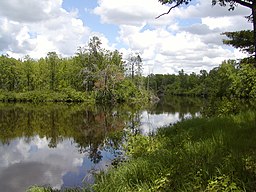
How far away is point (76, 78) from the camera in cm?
8250

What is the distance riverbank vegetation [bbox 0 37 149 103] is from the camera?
67750mm

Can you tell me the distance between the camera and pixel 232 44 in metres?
21.1

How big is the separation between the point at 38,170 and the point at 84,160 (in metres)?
2.53

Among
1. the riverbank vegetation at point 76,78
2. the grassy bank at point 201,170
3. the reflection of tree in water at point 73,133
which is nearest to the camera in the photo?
the grassy bank at point 201,170

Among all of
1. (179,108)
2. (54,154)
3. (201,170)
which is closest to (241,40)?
(54,154)

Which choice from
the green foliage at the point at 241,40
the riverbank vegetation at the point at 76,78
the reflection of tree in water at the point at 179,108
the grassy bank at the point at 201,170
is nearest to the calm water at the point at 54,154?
the grassy bank at the point at 201,170

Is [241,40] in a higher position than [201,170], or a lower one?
higher

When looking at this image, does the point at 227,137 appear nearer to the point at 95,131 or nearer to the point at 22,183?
the point at 22,183

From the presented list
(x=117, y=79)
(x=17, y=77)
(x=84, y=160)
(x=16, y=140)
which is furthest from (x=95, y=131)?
(x=17, y=77)

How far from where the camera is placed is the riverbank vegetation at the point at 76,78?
6775 centimetres

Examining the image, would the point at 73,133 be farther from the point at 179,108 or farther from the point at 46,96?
the point at 46,96

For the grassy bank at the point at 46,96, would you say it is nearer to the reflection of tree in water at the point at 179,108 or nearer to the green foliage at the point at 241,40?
the reflection of tree in water at the point at 179,108

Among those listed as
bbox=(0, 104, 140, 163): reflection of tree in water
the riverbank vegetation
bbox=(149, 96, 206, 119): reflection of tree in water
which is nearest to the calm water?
bbox=(0, 104, 140, 163): reflection of tree in water

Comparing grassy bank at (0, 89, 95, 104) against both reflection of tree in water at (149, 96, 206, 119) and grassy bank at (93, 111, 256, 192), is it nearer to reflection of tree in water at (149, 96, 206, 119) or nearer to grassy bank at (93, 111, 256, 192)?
reflection of tree in water at (149, 96, 206, 119)
